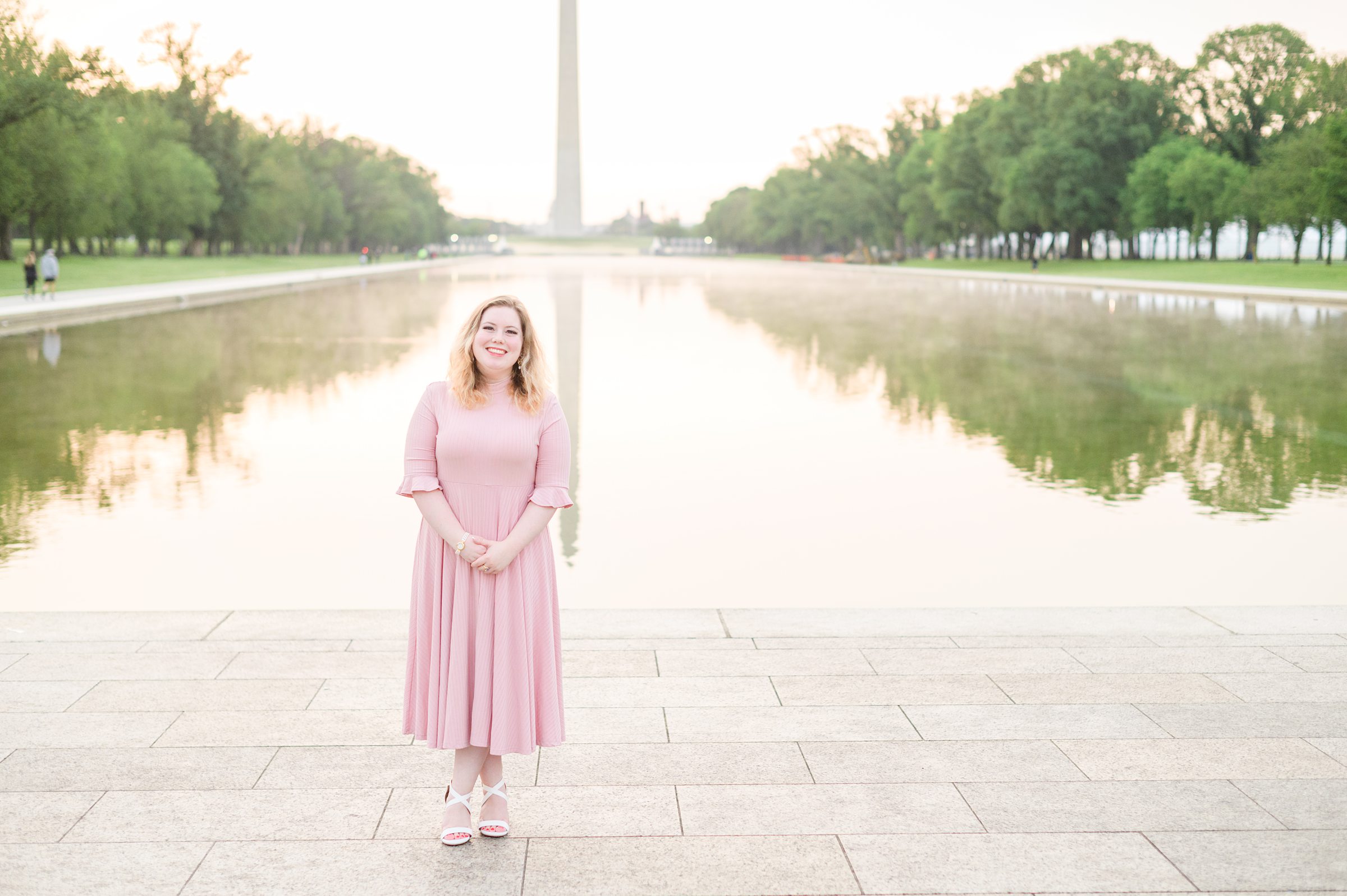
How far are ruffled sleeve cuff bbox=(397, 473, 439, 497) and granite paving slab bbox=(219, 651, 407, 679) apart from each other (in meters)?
1.75

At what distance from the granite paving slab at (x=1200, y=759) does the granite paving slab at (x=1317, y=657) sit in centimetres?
99

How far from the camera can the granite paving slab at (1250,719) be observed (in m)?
4.76

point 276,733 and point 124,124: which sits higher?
point 124,124

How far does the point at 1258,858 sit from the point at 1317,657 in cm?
230

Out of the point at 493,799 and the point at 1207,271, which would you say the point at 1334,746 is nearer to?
the point at 493,799

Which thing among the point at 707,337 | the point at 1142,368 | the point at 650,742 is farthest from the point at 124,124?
the point at 650,742

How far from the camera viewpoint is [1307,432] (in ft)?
44.2

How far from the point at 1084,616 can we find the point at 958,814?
2.69m

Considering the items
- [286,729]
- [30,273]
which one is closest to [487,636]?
Result: [286,729]

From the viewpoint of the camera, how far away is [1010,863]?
3.69 meters

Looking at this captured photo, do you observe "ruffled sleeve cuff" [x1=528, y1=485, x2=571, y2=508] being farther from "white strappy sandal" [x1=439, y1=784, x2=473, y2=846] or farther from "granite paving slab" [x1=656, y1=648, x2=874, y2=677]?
"granite paving slab" [x1=656, y1=648, x2=874, y2=677]

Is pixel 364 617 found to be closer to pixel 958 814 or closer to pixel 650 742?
pixel 650 742

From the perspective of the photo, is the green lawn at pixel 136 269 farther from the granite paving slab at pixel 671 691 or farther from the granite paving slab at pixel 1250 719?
the granite paving slab at pixel 1250 719

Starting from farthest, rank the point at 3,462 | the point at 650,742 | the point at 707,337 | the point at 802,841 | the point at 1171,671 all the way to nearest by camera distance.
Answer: the point at 707,337
the point at 3,462
the point at 1171,671
the point at 650,742
the point at 802,841
